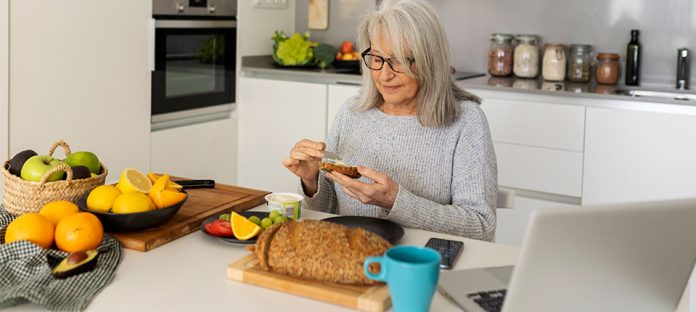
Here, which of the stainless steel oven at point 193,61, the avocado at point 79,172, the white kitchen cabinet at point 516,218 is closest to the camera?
the avocado at point 79,172

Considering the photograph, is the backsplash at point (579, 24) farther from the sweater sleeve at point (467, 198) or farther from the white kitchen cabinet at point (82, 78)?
the sweater sleeve at point (467, 198)

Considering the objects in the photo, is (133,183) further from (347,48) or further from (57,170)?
(347,48)

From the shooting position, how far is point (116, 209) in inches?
66.7

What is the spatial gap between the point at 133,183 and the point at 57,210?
0.57ft

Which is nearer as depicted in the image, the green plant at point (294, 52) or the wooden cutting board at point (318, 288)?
the wooden cutting board at point (318, 288)

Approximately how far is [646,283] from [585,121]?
212 centimetres

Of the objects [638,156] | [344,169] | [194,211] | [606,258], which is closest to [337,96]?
[638,156]

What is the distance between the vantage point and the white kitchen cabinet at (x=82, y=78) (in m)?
3.09

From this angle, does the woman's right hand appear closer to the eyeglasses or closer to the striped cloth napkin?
the eyeglasses

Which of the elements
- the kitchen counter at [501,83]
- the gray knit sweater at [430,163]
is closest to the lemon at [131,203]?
the gray knit sweater at [430,163]

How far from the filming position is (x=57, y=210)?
1.63m

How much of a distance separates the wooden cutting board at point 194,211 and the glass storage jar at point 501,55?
6.84 ft

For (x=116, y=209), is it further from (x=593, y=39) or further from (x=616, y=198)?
(x=593, y=39)

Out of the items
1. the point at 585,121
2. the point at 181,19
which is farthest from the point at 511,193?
the point at 181,19
